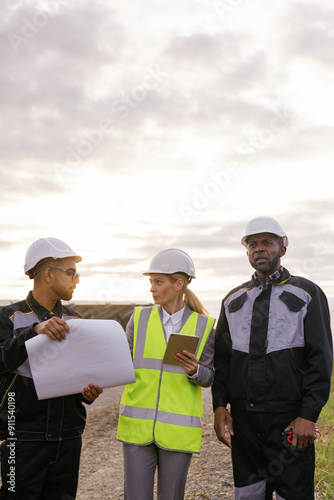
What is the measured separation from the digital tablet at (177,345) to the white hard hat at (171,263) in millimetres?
508

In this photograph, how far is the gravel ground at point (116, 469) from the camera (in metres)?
5.48

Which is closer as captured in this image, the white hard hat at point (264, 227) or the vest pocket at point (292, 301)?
the vest pocket at point (292, 301)

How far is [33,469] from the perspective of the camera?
317 centimetres

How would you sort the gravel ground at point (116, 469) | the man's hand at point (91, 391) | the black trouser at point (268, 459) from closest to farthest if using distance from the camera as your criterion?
1. the man's hand at point (91, 391)
2. the black trouser at point (268, 459)
3. the gravel ground at point (116, 469)

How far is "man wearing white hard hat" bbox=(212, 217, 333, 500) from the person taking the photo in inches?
136

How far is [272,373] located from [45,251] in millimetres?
1749

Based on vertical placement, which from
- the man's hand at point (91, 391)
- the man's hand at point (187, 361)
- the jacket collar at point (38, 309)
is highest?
the jacket collar at point (38, 309)

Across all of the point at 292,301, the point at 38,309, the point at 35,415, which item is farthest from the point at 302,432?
the point at 38,309

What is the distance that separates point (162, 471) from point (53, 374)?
1019mm

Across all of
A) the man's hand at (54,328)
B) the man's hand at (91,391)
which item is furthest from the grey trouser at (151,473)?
the man's hand at (54,328)

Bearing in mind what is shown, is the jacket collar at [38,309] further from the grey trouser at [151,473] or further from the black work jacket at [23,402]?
the grey trouser at [151,473]

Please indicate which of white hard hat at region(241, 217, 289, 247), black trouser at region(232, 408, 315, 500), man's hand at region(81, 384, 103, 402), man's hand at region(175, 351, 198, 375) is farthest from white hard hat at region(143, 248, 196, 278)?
black trouser at region(232, 408, 315, 500)

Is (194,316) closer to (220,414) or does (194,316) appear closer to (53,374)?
(220,414)

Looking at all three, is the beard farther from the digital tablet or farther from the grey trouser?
the grey trouser
